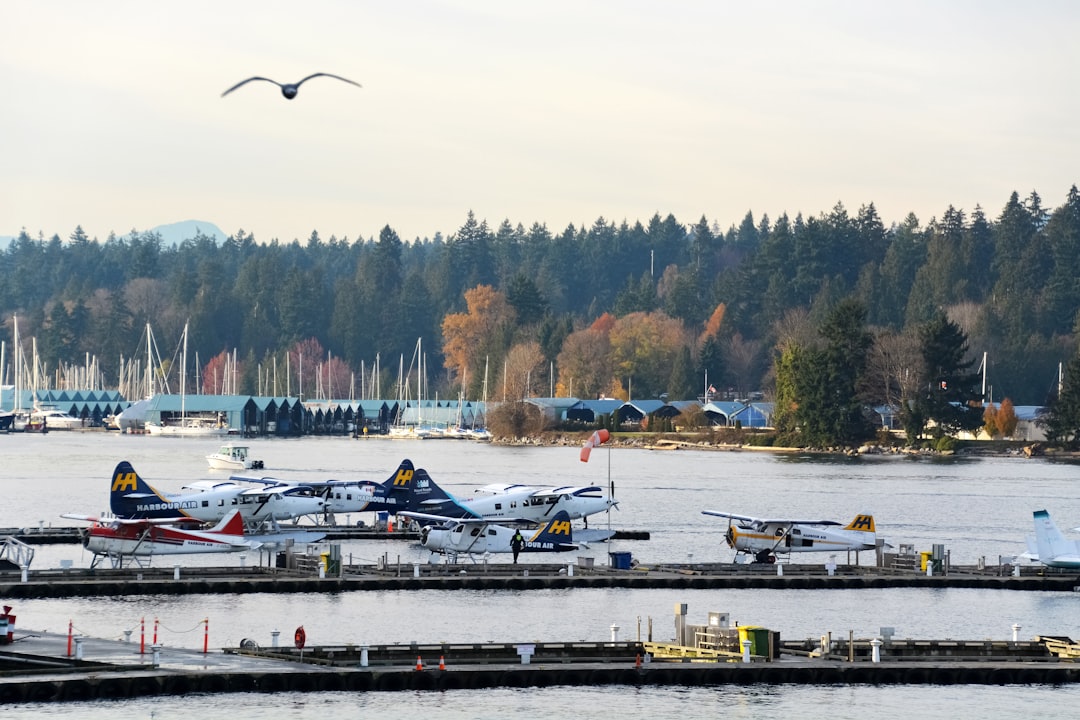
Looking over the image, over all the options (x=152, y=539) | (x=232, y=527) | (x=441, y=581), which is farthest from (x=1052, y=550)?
(x=152, y=539)

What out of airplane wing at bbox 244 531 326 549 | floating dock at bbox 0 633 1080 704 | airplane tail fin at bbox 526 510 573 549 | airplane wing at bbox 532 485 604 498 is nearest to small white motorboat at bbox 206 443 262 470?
airplane wing at bbox 244 531 326 549

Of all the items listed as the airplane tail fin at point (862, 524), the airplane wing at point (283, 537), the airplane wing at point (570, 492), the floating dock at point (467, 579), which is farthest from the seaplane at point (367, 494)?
the airplane tail fin at point (862, 524)

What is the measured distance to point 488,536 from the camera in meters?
62.9

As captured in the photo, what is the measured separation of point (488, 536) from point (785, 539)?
1069 cm

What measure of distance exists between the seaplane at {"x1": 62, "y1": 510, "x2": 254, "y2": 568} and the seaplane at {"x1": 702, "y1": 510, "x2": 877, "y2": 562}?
17475 mm

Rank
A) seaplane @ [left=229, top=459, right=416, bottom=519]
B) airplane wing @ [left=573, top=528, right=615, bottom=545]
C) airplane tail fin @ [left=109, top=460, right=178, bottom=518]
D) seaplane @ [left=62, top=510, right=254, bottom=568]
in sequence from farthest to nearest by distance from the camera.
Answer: seaplane @ [left=229, top=459, right=416, bottom=519], airplane wing @ [left=573, top=528, right=615, bottom=545], airplane tail fin @ [left=109, top=460, right=178, bottom=518], seaplane @ [left=62, top=510, right=254, bottom=568]

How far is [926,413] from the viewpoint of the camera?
527 feet

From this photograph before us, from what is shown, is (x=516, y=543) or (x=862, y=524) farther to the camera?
(x=862, y=524)

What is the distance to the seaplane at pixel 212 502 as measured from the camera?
6344cm

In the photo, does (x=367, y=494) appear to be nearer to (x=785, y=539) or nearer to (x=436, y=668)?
(x=785, y=539)

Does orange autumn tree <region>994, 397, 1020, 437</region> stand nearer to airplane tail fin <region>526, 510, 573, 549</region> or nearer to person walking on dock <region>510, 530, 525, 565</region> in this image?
airplane tail fin <region>526, 510, 573, 549</region>

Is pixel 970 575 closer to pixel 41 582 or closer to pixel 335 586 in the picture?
pixel 335 586

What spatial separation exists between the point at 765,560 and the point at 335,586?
1742 cm

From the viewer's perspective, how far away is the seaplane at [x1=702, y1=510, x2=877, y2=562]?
212 feet
